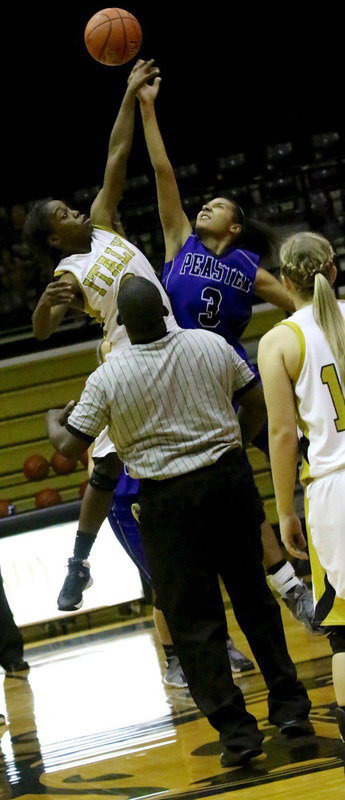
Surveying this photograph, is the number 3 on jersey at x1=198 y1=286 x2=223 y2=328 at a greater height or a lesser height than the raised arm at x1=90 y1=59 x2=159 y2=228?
lesser

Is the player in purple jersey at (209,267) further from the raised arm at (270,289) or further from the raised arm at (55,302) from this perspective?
the raised arm at (55,302)

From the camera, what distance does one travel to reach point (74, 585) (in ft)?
12.6

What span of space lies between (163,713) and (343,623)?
1.56 m

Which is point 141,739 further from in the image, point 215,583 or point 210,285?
point 210,285

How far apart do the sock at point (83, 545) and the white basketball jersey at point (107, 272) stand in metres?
0.84

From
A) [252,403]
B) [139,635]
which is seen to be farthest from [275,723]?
[139,635]

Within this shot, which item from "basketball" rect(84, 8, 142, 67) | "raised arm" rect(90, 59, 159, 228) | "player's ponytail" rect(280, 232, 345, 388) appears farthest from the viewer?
"basketball" rect(84, 8, 142, 67)

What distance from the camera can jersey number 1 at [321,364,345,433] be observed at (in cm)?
265

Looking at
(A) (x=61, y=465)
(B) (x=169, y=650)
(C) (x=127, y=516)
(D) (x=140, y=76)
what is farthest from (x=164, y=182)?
(A) (x=61, y=465)

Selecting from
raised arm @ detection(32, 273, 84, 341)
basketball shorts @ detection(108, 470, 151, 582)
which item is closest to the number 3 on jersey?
raised arm @ detection(32, 273, 84, 341)

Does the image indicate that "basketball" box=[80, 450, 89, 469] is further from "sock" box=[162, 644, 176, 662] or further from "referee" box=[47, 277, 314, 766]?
"referee" box=[47, 277, 314, 766]

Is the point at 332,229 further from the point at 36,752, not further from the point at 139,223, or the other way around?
the point at 36,752

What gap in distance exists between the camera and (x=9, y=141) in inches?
458

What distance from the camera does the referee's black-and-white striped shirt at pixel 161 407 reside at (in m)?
3.02
